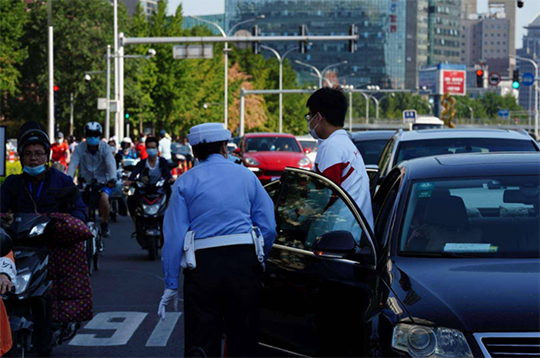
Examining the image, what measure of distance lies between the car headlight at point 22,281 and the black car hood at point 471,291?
2.50 m

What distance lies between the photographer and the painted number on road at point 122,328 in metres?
8.59

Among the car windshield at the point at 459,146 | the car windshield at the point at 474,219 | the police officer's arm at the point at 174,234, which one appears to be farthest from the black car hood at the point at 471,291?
the car windshield at the point at 459,146

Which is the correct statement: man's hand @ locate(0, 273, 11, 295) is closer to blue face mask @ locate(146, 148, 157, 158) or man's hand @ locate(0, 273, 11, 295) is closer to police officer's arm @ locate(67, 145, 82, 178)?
police officer's arm @ locate(67, 145, 82, 178)

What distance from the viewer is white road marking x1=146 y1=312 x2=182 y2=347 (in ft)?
27.9

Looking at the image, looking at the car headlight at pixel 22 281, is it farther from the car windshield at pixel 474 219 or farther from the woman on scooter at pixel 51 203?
the car windshield at pixel 474 219

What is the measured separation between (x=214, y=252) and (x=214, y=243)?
0.16ft

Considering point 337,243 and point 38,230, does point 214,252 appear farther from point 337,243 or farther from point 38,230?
point 38,230

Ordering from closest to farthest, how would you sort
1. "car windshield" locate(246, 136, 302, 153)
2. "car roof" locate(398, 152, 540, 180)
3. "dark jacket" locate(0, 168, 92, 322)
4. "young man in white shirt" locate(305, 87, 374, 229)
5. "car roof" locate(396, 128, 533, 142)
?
"car roof" locate(398, 152, 540, 180) → "young man in white shirt" locate(305, 87, 374, 229) → "dark jacket" locate(0, 168, 92, 322) → "car roof" locate(396, 128, 533, 142) → "car windshield" locate(246, 136, 302, 153)

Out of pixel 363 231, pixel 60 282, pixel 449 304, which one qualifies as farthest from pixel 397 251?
pixel 60 282

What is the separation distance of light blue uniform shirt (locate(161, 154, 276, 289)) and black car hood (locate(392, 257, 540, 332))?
821 millimetres

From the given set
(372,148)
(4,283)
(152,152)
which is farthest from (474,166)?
(372,148)

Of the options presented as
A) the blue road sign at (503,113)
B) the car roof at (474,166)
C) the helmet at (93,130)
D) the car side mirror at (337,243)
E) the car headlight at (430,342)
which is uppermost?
the blue road sign at (503,113)

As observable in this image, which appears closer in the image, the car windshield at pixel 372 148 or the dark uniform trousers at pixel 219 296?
the dark uniform trousers at pixel 219 296

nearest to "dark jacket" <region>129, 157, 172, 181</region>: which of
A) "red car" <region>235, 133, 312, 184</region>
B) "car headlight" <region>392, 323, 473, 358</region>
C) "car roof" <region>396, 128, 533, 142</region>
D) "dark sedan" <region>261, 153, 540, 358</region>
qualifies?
"car roof" <region>396, 128, 533, 142</region>
